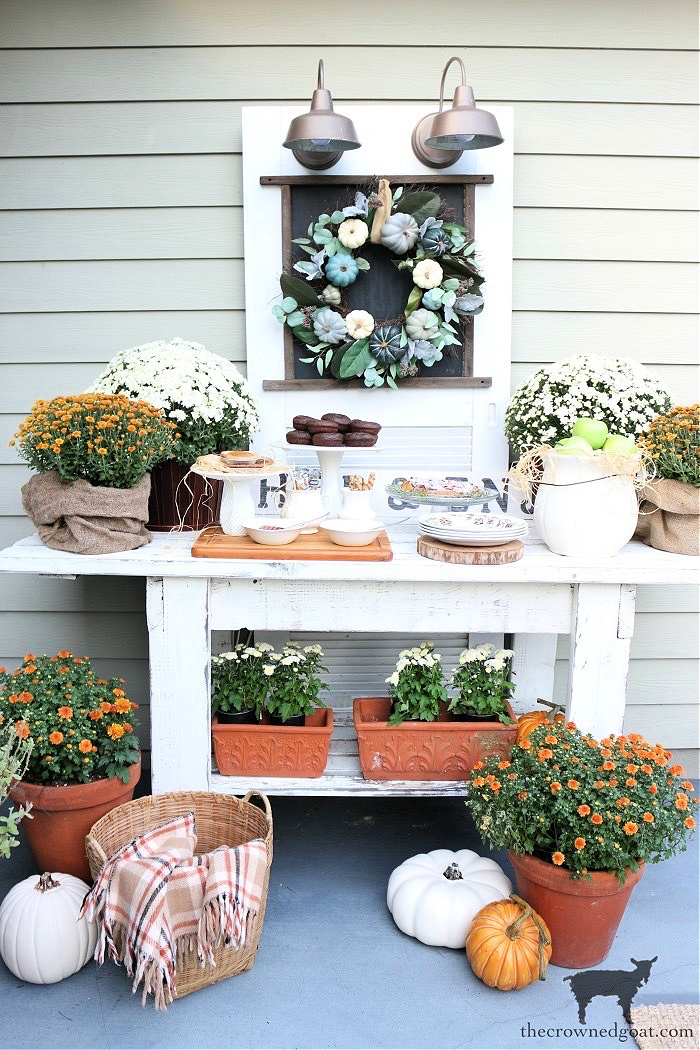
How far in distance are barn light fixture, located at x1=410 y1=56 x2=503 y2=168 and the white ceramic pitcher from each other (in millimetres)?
1081

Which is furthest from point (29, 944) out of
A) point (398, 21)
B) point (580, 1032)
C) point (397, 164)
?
point (398, 21)

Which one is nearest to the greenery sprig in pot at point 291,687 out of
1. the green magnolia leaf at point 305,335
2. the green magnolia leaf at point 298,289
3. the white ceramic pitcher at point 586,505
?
the white ceramic pitcher at point 586,505

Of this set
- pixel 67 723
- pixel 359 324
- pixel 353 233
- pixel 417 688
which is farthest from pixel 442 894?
pixel 353 233

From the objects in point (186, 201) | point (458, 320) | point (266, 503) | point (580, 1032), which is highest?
point (186, 201)

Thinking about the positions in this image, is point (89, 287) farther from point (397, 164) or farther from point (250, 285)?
point (397, 164)

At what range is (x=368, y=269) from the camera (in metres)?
3.07

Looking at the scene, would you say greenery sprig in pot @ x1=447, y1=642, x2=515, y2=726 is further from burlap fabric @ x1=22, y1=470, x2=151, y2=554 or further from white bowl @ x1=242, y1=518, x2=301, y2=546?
burlap fabric @ x1=22, y1=470, x2=151, y2=554

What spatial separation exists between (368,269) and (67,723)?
185cm

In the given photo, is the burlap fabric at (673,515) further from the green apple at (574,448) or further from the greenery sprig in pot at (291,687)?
the greenery sprig in pot at (291,687)

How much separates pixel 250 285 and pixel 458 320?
2.55 ft

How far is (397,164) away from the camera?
3.06 m

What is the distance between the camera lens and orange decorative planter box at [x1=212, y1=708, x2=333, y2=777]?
2.64 m

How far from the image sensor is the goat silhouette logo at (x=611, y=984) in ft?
7.24

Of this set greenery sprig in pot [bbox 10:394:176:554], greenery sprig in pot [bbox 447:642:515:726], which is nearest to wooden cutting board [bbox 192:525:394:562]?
greenery sprig in pot [bbox 10:394:176:554]
